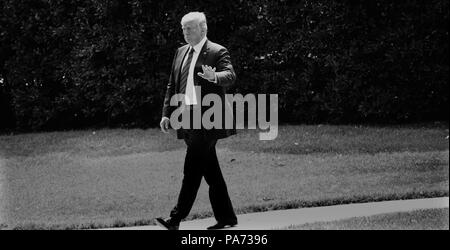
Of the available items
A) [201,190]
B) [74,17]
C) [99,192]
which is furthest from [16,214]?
[74,17]

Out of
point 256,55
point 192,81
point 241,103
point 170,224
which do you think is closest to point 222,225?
point 170,224

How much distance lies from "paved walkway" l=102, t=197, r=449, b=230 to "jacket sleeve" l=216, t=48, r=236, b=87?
1.35m

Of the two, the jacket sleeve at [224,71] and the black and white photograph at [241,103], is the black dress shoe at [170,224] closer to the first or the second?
the jacket sleeve at [224,71]

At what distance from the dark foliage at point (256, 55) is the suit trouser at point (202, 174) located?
21.9 feet

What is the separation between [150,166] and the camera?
10.8 metres

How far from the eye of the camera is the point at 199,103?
21.2 feet

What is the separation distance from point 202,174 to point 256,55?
7039 millimetres

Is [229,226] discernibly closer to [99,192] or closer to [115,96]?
[99,192]

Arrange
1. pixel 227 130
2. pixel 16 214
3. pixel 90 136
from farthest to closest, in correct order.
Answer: pixel 90 136, pixel 16 214, pixel 227 130

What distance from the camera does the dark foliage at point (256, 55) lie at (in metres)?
12.9

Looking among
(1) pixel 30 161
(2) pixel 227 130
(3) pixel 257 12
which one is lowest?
(1) pixel 30 161

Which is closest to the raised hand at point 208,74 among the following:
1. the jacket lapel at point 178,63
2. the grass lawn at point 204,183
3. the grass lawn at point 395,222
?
the jacket lapel at point 178,63

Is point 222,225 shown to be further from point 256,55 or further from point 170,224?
point 256,55
